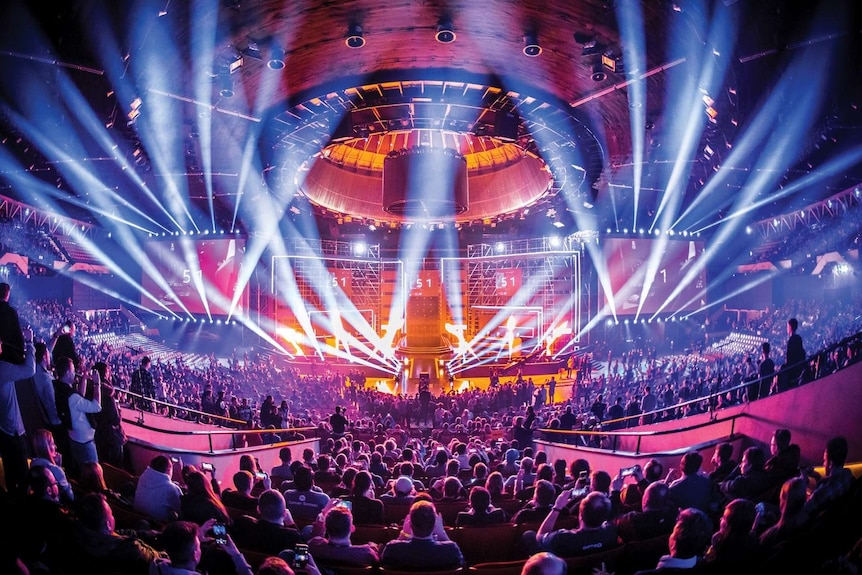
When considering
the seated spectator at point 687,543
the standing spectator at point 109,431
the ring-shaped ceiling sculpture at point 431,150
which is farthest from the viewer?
the ring-shaped ceiling sculpture at point 431,150

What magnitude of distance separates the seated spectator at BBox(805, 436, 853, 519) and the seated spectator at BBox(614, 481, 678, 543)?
97 cm

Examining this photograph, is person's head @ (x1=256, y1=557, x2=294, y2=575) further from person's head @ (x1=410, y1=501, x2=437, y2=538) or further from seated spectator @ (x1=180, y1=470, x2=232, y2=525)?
seated spectator @ (x1=180, y1=470, x2=232, y2=525)

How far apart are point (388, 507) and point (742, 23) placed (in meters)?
6.88

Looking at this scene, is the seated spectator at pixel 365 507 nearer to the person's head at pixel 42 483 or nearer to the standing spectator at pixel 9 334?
the person's head at pixel 42 483

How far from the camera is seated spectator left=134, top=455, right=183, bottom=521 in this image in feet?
14.3

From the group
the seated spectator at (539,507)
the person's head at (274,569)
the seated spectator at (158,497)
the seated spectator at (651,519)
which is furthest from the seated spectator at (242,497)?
the seated spectator at (651,519)

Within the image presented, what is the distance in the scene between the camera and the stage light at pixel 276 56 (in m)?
7.28

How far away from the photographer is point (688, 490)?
4664 millimetres

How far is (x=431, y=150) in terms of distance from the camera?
1421cm

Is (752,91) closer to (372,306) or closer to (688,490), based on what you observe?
(688,490)

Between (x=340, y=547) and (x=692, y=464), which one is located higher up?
(x=692, y=464)

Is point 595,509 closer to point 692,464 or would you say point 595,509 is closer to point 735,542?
point 735,542

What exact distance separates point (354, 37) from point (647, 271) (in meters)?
21.2

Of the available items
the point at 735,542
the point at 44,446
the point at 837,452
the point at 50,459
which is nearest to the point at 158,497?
the point at 50,459
